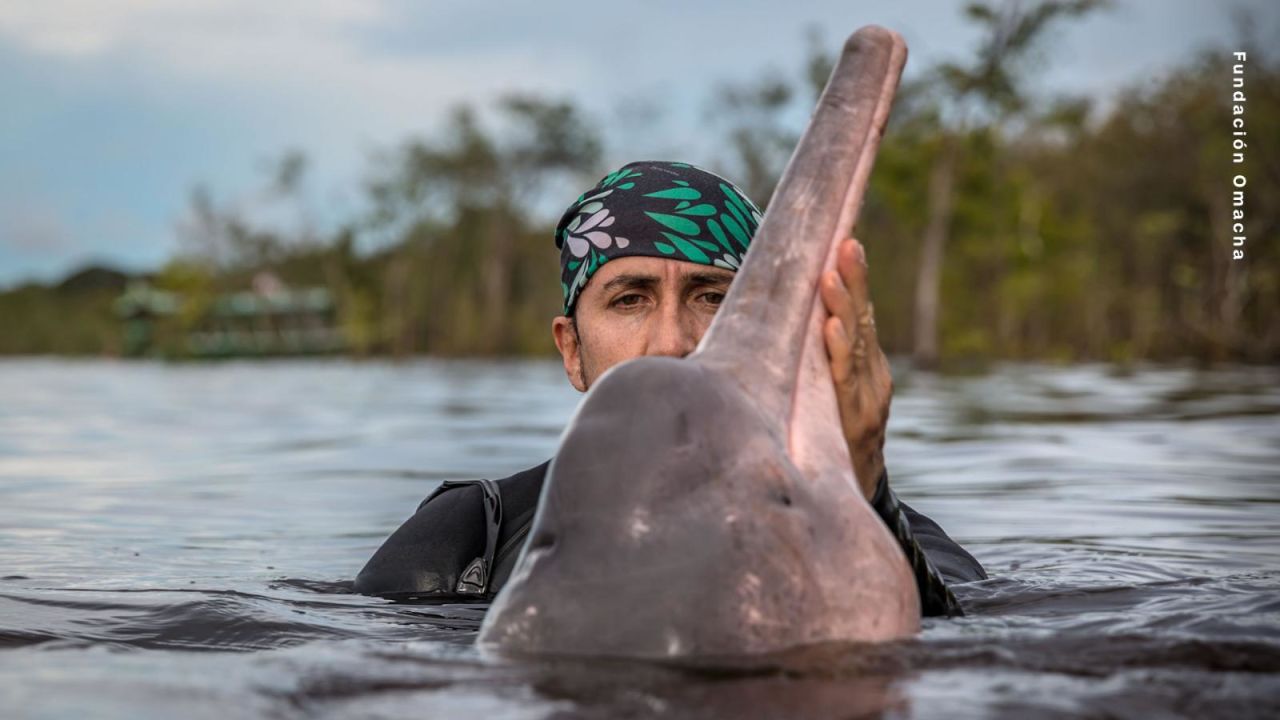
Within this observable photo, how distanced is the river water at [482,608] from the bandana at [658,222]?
1.08 metres

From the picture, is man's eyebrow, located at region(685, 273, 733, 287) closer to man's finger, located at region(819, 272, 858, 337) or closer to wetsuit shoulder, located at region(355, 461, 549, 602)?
wetsuit shoulder, located at region(355, 461, 549, 602)

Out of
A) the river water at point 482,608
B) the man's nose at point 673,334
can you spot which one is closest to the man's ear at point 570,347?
the man's nose at point 673,334

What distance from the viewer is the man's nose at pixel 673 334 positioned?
374 cm

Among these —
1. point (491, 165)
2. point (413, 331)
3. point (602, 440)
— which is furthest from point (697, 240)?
point (413, 331)

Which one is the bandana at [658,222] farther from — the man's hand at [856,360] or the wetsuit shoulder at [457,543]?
the man's hand at [856,360]

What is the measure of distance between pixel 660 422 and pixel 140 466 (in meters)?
8.25

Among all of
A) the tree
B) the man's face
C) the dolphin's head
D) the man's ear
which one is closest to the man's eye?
the man's face

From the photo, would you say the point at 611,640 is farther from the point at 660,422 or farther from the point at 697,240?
the point at 697,240

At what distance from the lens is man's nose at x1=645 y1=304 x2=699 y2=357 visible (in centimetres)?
374

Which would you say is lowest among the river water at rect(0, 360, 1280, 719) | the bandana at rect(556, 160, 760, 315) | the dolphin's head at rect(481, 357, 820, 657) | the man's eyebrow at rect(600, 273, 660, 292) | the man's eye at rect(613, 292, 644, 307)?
the river water at rect(0, 360, 1280, 719)

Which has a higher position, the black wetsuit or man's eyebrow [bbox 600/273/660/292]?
man's eyebrow [bbox 600/273/660/292]

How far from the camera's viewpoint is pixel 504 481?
388 centimetres

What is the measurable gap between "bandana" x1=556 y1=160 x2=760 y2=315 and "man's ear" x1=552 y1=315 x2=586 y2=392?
7 cm

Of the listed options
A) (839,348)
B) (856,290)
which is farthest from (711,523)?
(856,290)
